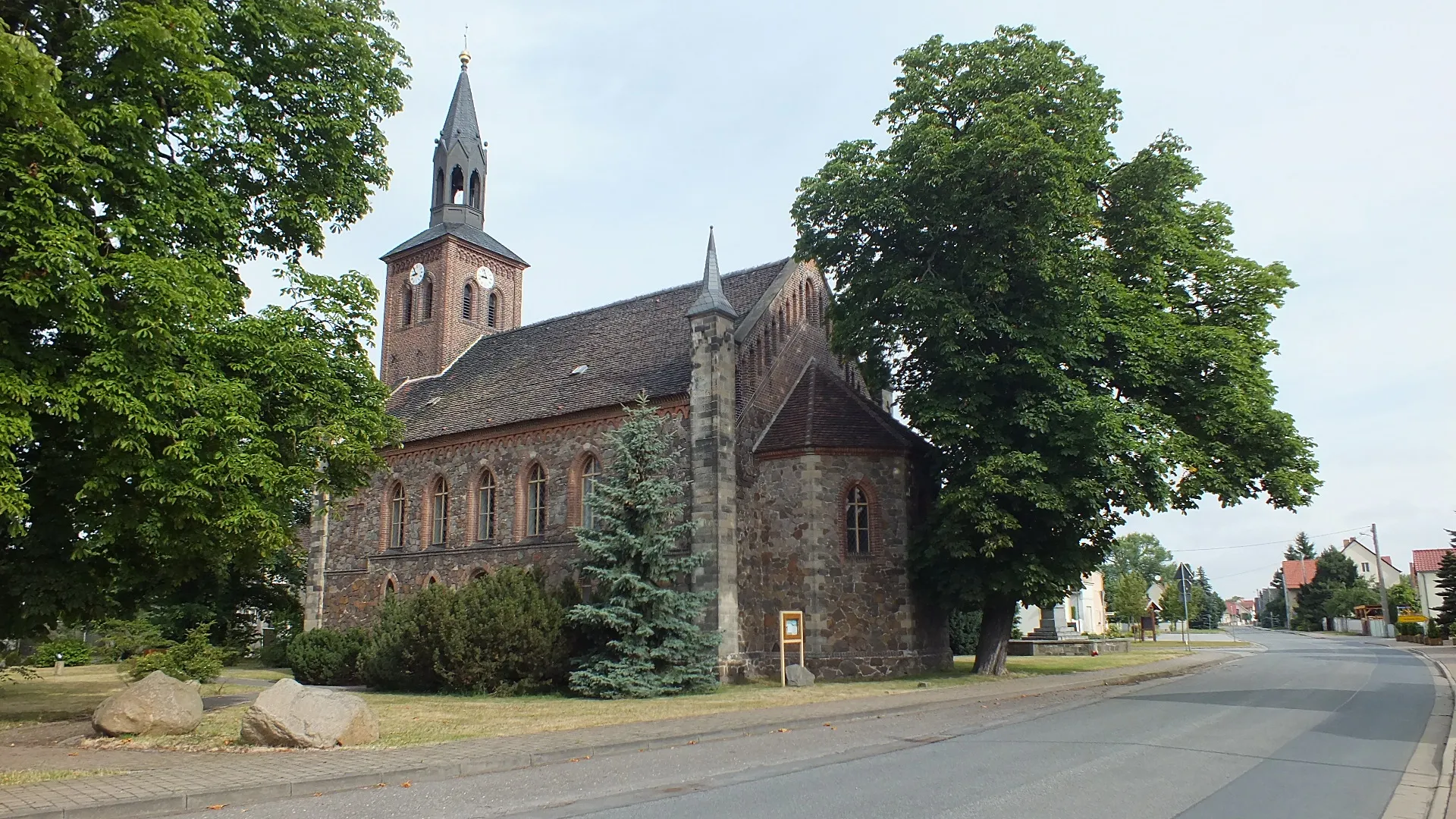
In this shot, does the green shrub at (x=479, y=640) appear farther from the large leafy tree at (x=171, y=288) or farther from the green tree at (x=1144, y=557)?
the green tree at (x=1144, y=557)

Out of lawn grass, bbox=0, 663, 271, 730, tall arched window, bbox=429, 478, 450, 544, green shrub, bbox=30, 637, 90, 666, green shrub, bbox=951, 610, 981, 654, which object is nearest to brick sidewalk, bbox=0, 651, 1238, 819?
lawn grass, bbox=0, 663, 271, 730

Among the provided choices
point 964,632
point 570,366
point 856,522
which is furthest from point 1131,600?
point 570,366

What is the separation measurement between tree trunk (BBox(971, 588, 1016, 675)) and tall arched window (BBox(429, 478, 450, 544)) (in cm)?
1740

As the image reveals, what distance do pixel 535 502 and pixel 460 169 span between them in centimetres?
1842

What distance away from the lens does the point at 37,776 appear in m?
10.1

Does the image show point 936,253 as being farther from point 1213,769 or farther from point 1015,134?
point 1213,769

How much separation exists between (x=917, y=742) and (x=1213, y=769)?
3706 millimetres

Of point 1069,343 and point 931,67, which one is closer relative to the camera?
point 1069,343

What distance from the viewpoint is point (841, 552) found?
24781 millimetres

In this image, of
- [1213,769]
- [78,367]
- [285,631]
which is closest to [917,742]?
[1213,769]

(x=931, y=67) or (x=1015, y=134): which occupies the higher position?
(x=931, y=67)

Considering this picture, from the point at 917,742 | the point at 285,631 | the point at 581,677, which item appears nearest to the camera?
the point at 917,742

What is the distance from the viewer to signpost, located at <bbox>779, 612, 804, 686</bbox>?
72.6 ft

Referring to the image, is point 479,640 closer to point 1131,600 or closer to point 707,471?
point 707,471
